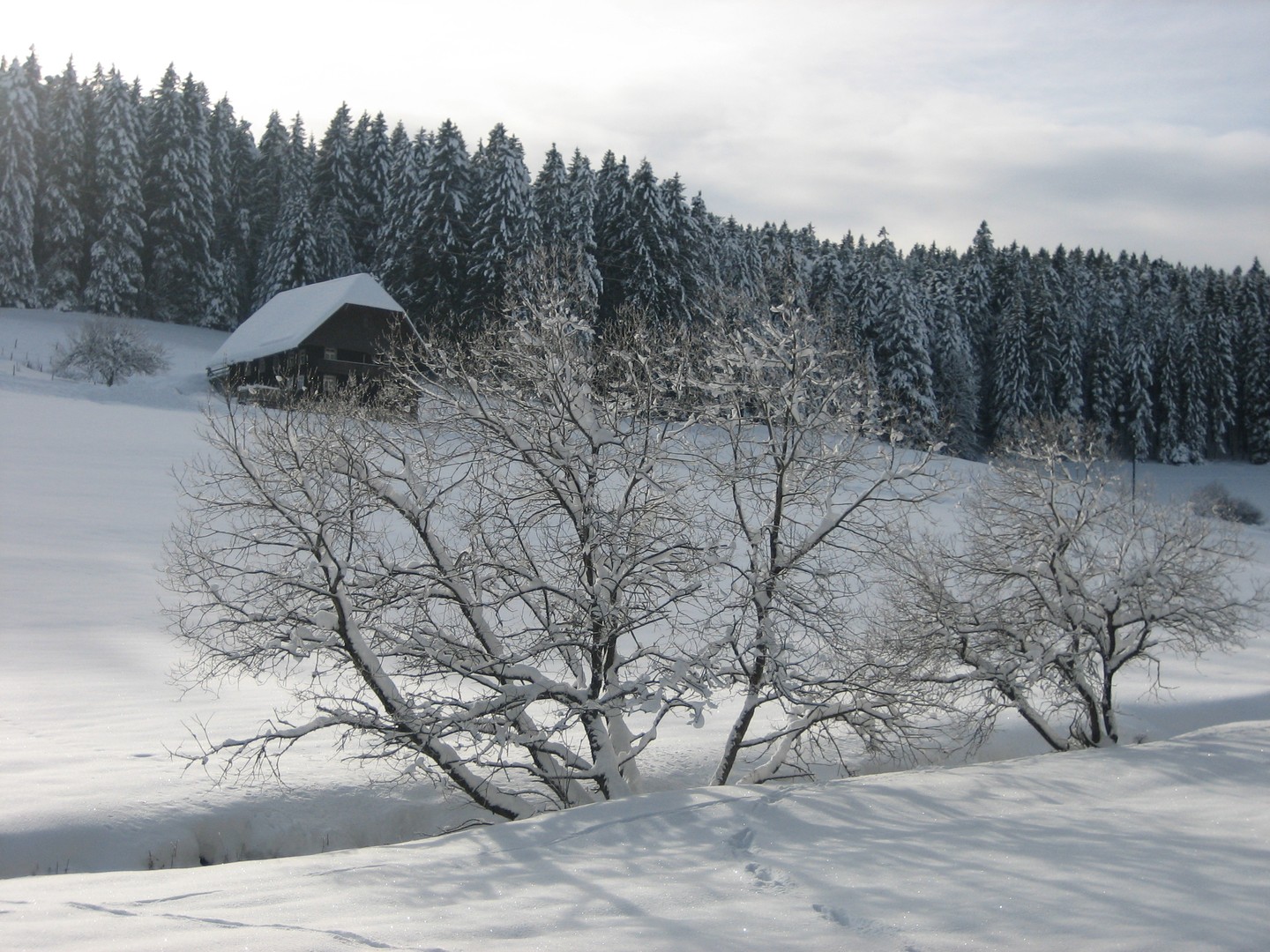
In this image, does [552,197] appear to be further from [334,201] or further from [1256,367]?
[1256,367]

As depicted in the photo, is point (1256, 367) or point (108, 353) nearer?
point (108, 353)

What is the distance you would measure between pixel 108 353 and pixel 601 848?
43.4 metres

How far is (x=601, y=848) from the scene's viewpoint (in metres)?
8.90

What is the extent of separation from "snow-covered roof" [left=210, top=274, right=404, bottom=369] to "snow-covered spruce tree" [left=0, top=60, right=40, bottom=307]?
679 inches

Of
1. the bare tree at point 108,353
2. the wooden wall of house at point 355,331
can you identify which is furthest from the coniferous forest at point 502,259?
the bare tree at point 108,353

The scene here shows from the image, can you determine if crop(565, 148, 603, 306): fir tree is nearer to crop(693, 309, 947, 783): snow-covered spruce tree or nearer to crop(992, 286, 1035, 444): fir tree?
crop(992, 286, 1035, 444): fir tree

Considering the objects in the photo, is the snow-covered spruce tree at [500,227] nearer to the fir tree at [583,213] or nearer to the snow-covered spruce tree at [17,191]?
the fir tree at [583,213]

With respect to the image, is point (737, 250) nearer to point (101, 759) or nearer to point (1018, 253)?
point (1018, 253)

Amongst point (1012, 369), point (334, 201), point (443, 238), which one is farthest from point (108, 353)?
point (1012, 369)

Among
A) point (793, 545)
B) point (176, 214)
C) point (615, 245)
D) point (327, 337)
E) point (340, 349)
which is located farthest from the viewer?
point (176, 214)

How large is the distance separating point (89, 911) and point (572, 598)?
5.36 m

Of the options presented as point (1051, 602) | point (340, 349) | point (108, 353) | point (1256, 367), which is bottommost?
point (1051, 602)

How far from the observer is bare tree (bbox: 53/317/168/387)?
4422 cm

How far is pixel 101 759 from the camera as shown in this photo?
1294 centimetres
